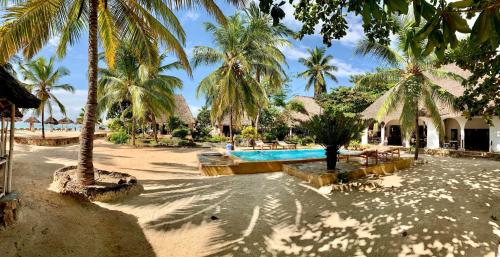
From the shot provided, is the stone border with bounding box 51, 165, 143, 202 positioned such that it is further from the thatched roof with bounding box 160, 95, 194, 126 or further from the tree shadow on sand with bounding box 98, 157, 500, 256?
the thatched roof with bounding box 160, 95, 194, 126

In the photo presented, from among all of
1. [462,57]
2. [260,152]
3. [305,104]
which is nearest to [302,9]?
[462,57]

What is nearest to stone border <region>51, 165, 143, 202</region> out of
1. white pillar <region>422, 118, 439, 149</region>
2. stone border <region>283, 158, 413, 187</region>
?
stone border <region>283, 158, 413, 187</region>

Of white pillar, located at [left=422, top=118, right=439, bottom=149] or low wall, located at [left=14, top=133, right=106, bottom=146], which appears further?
white pillar, located at [left=422, top=118, right=439, bottom=149]

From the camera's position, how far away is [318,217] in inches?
257

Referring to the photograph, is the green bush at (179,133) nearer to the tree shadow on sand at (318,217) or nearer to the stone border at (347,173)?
the stone border at (347,173)

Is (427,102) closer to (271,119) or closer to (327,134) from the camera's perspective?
(327,134)

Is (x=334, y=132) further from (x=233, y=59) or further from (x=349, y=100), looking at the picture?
(x=349, y=100)

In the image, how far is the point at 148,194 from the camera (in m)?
7.94

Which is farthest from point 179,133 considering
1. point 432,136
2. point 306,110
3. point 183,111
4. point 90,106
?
point 432,136

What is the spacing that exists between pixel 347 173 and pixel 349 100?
75.7 ft

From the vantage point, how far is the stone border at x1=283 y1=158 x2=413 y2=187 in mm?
9273

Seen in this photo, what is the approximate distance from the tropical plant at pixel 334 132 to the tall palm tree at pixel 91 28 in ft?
17.5

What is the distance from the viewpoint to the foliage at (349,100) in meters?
30.5

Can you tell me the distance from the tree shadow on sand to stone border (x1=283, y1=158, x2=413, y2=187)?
461 mm
